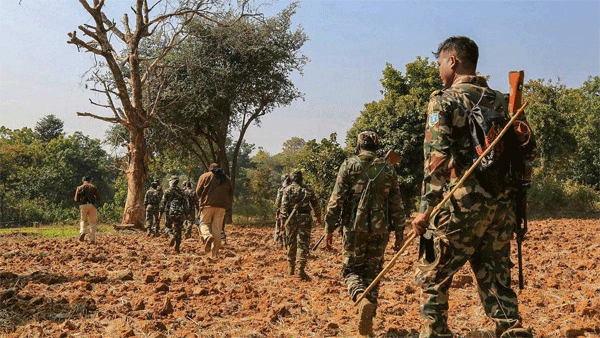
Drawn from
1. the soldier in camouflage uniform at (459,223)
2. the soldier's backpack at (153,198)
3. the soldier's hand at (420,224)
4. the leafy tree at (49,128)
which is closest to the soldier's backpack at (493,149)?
the soldier in camouflage uniform at (459,223)

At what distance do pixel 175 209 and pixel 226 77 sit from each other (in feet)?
41.9

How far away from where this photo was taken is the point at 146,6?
19359mm

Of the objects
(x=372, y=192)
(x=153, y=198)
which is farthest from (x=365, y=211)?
(x=153, y=198)

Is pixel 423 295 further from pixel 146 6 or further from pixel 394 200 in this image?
pixel 146 6

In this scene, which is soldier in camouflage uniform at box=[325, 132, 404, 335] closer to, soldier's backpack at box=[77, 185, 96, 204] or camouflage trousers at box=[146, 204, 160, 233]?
soldier's backpack at box=[77, 185, 96, 204]

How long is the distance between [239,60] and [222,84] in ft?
5.56

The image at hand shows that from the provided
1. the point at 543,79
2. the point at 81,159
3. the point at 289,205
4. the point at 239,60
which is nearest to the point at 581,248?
the point at 289,205

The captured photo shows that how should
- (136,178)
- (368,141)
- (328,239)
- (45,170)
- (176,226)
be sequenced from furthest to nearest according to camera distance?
(45,170) < (136,178) < (176,226) < (328,239) < (368,141)

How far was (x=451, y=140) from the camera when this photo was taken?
356cm

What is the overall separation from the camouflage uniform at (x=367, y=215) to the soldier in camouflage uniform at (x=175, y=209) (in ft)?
21.8

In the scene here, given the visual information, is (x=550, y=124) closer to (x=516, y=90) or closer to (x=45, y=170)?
(x=516, y=90)

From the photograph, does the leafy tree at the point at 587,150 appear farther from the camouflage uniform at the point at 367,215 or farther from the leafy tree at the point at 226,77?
the camouflage uniform at the point at 367,215

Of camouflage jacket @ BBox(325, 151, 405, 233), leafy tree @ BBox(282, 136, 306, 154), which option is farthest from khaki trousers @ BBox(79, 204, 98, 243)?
leafy tree @ BBox(282, 136, 306, 154)

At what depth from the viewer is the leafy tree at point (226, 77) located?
2359 cm
